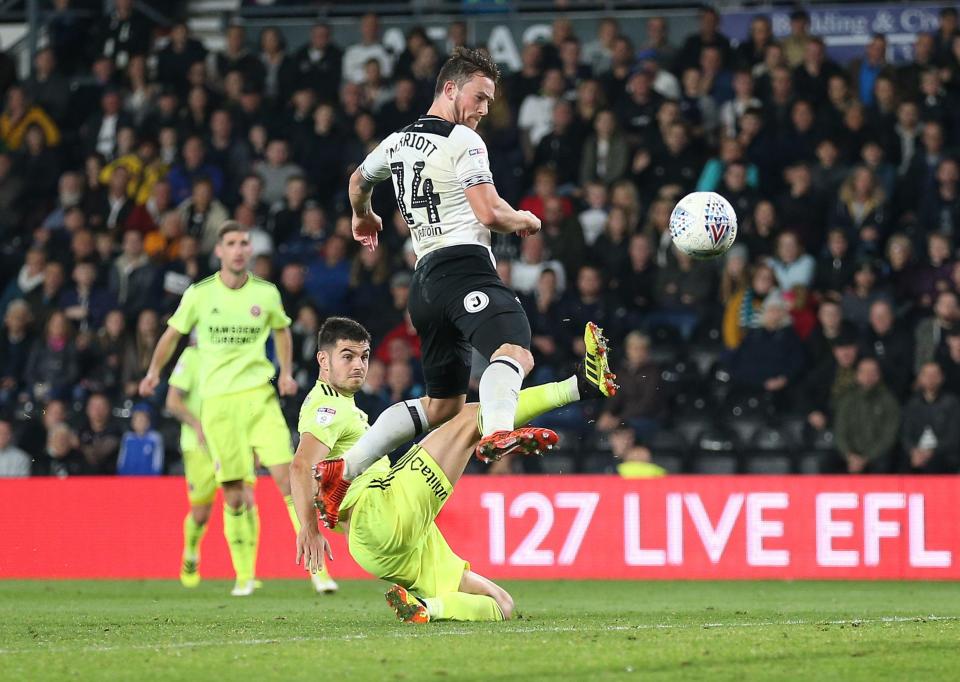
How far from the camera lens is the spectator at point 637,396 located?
575 inches

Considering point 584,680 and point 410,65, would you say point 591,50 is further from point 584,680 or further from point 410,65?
point 584,680

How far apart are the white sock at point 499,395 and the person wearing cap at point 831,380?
7.39m

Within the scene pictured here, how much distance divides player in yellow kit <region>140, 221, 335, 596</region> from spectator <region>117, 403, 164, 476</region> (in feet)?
11.0

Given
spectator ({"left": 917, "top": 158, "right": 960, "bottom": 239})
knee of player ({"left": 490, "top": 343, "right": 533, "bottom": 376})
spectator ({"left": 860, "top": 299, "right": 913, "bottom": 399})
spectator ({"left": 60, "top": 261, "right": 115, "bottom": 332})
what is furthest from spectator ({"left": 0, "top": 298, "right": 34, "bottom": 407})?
knee of player ({"left": 490, "top": 343, "right": 533, "bottom": 376})

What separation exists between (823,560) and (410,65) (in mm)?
7801

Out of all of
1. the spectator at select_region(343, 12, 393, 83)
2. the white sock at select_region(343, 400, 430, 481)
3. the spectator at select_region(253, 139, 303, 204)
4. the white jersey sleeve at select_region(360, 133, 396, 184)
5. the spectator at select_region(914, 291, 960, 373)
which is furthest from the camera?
the spectator at select_region(343, 12, 393, 83)

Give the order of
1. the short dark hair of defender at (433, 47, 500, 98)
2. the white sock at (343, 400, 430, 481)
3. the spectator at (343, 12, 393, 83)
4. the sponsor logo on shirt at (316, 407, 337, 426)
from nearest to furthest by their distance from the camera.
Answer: the short dark hair of defender at (433, 47, 500, 98), the white sock at (343, 400, 430, 481), the sponsor logo on shirt at (316, 407, 337, 426), the spectator at (343, 12, 393, 83)

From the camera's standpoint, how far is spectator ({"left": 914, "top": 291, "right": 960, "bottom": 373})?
1445 centimetres

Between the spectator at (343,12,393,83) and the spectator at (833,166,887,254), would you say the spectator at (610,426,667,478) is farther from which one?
the spectator at (343,12,393,83)

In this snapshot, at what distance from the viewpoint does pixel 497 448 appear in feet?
23.9

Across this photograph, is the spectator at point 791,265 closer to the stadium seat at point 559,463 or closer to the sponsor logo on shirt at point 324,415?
the stadium seat at point 559,463

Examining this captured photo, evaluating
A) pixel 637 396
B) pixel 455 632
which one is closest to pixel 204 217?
pixel 637 396

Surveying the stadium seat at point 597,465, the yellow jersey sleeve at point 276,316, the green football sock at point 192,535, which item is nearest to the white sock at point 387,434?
the yellow jersey sleeve at point 276,316

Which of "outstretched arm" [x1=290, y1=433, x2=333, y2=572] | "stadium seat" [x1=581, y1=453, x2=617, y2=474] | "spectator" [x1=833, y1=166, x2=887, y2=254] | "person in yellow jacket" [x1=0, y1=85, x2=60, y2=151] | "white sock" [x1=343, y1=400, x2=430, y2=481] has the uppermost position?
"person in yellow jacket" [x1=0, y1=85, x2=60, y2=151]
